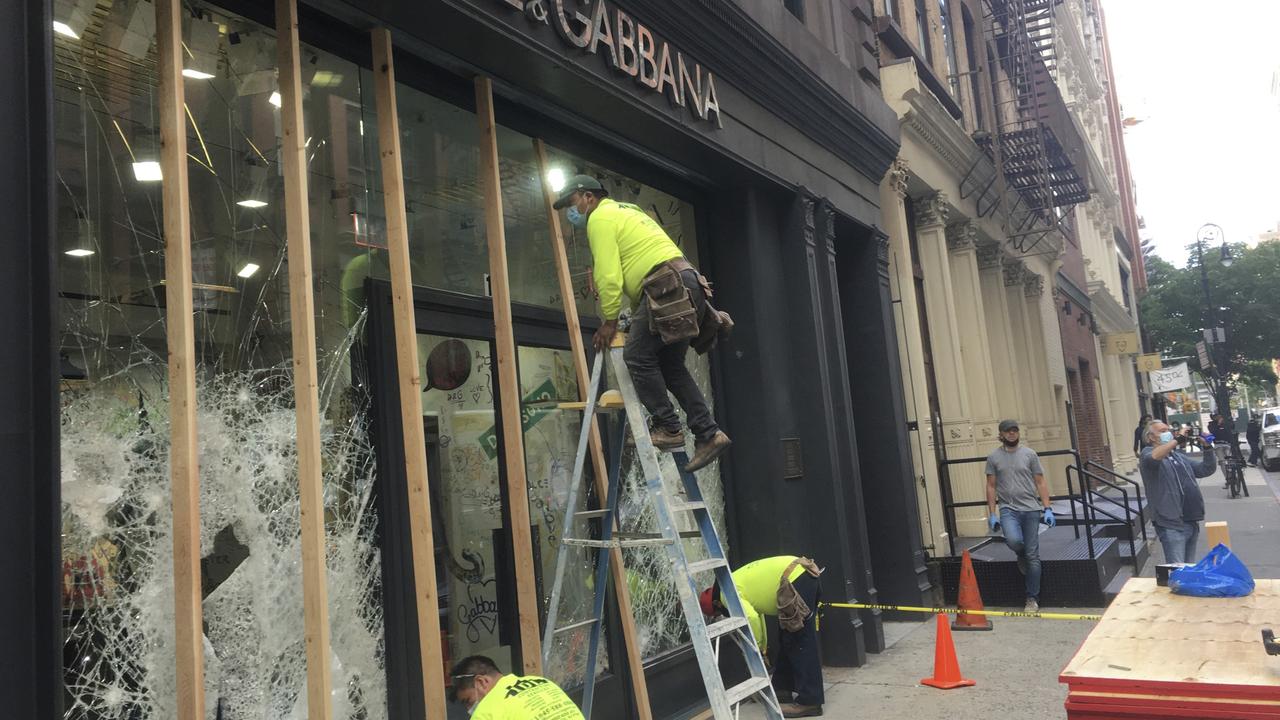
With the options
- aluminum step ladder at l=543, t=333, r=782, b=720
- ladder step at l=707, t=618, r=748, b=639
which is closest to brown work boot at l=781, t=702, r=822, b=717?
aluminum step ladder at l=543, t=333, r=782, b=720

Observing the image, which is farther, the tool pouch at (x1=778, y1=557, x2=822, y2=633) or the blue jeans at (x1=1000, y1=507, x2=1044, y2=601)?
the blue jeans at (x1=1000, y1=507, x2=1044, y2=601)

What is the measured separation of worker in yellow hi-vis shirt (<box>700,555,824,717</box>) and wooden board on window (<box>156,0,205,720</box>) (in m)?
3.72

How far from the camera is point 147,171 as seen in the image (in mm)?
3863

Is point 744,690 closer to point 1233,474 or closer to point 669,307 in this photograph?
point 669,307

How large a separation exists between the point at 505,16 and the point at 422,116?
0.75 meters

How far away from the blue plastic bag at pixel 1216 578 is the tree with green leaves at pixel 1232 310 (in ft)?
170

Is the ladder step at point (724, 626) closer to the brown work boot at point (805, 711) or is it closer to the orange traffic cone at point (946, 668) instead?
the brown work boot at point (805, 711)

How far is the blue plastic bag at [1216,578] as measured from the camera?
4.06 metres

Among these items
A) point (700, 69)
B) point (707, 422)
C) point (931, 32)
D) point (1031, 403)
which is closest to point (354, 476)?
point (707, 422)

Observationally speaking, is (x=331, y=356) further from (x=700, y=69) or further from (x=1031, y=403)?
(x=1031, y=403)

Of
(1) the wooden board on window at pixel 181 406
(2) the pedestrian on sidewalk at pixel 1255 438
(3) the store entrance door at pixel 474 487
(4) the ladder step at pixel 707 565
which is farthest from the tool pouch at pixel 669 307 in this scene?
(2) the pedestrian on sidewalk at pixel 1255 438

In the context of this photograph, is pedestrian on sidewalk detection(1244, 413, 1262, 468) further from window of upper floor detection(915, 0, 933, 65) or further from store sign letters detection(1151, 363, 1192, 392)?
window of upper floor detection(915, 0, 933, 65)

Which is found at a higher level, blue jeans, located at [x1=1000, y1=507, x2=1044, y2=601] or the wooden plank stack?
the wooden plank stack

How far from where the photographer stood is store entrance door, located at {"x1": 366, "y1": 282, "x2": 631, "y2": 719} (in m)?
4.76
